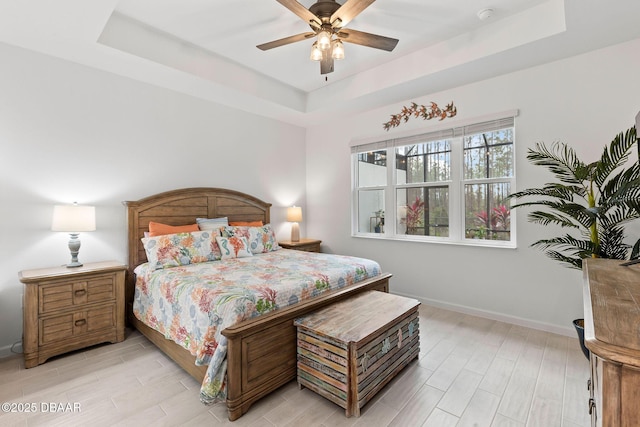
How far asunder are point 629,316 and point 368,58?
3.30 meters

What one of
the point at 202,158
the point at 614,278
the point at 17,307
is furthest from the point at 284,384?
the point at 202,158

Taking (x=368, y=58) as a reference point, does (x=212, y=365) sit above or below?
below

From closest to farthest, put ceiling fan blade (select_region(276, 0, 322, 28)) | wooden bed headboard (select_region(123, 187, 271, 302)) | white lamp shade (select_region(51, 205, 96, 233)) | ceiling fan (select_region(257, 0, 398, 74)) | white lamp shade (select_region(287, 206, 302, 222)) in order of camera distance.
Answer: ceiling fan blade (select_region(276, 0, 322, 28))
ceiling fan (select_region(257, 0, 398, 74))
white lamp shade (select_region(51, 205, 96, 233))
wooden bed headboard (select_region(123, 187, 271, 302))
white lamp shade (select_region(287, 206, 302, 222))

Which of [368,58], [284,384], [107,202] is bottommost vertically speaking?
[284,384]

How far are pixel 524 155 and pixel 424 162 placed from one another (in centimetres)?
112

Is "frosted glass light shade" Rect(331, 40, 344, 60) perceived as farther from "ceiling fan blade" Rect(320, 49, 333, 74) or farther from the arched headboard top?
the arched headboard top

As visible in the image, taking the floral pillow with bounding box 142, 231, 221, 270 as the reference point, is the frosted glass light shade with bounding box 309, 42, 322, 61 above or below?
above

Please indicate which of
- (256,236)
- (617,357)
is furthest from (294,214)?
(617,357)

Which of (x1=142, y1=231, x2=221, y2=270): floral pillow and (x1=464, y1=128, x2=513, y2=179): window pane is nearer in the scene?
(x1=142, y1=231, x2=221, y2=270): floral pillow

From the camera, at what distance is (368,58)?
134 inches

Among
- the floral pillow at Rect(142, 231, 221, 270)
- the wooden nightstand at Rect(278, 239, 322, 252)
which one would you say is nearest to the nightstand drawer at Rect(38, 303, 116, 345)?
the floral pillow at Rect(142, 231, 221, 270)

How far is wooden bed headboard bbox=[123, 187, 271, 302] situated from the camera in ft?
10.6

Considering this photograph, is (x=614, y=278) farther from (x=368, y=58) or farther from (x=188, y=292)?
(x=368, y=58)

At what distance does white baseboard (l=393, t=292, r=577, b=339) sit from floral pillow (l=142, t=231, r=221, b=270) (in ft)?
8.58
